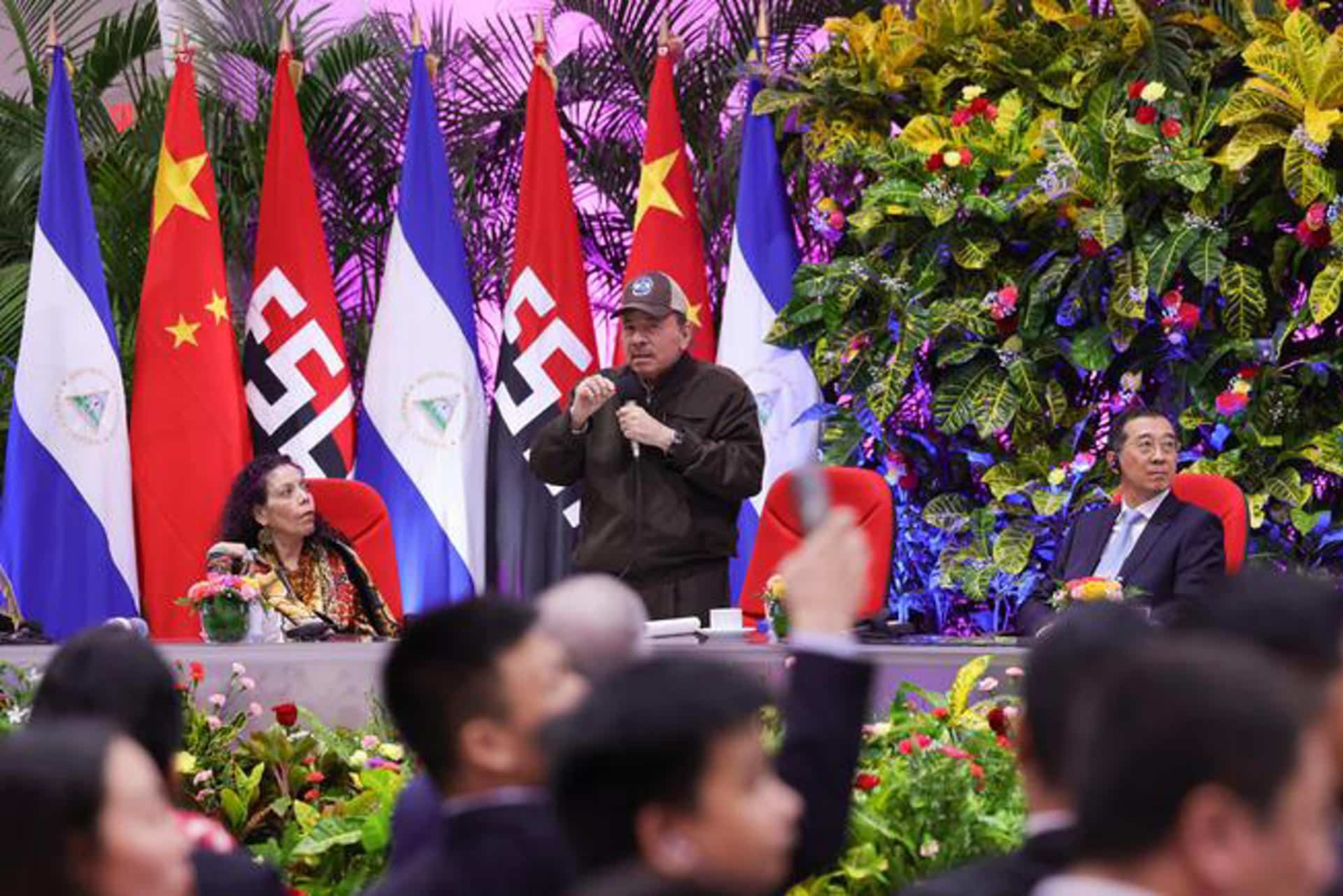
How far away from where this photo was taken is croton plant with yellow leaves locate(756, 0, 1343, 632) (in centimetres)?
805

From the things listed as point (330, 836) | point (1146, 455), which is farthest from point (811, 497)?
point (1146, 455)

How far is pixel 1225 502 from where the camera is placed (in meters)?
6.27

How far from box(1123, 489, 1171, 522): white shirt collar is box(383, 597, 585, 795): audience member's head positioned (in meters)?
4.27

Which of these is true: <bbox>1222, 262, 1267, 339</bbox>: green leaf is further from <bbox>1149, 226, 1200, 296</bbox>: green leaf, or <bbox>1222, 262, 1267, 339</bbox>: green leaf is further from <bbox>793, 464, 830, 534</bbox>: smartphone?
<bbox>793, 464, 830, 534</bbox>: smartphone

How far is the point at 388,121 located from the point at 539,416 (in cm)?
208

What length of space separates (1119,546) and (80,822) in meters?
4.84

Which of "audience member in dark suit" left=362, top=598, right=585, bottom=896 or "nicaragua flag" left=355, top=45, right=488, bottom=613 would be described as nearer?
"audience member in dark suit" left=362, top=598, right=585, bottom=896

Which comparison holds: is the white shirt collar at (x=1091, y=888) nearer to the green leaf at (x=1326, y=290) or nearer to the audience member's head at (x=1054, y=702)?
the audience member's head at (x=1054, y=702)

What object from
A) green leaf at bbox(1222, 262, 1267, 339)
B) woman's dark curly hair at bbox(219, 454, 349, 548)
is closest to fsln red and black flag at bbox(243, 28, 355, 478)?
woman's dark curly hair at bbox(219, 454, 349, 548)

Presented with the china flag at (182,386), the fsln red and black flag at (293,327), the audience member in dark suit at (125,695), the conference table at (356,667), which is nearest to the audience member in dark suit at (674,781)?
the audience member in dark suit at (125,695)

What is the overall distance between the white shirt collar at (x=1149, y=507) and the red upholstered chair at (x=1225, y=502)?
38 millimetres

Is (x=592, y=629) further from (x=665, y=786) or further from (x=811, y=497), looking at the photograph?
(x=665, y=786)

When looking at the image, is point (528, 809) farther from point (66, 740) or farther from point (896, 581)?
point (896, 581)

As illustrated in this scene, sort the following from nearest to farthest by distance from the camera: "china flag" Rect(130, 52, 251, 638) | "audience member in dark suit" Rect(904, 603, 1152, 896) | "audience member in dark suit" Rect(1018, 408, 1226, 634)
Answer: "audience member in dark suit" Rect(904, 603, 1152, 896) → "audience member in dark suit" Rect(1018, 408, 1226, 634) → "china flag" Rect(130, 52, 251, 638)
